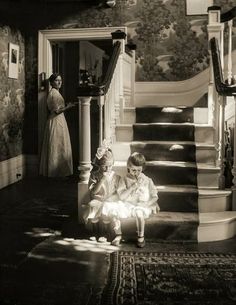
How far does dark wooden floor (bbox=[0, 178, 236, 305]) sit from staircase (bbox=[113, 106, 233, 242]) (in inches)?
5.8

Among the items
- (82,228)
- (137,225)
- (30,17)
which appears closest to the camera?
(137,225)

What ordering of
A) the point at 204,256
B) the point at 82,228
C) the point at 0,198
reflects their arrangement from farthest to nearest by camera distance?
1. the point at 0,198
2. the point at 82,228
3. the point at 204,256

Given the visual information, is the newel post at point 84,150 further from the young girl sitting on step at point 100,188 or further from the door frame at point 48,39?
the door frame at point 48,39

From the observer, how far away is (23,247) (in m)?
3.61

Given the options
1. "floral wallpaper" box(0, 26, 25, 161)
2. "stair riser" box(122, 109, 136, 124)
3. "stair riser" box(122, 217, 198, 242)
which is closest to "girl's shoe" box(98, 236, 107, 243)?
"stair riser" box(122, 217, 198, 242)

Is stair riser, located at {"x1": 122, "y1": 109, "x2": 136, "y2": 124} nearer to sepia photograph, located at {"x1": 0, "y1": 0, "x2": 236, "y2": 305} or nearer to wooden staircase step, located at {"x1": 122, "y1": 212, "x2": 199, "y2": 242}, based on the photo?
sepia photograph, located at {"x1": 0, "y1": 0, "x2": 236, "y2": 305}

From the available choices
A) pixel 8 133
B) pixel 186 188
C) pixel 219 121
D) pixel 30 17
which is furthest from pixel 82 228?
pixel 30 17

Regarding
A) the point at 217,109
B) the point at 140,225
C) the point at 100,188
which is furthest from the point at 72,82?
the point at 140,225

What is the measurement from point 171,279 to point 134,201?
962mm

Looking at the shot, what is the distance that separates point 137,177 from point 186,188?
0.71 metres

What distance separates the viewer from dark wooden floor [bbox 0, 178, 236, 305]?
271 centimetres

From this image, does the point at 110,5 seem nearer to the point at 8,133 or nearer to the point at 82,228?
the point at 8,133

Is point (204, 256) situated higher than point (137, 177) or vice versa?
point (137, 177)

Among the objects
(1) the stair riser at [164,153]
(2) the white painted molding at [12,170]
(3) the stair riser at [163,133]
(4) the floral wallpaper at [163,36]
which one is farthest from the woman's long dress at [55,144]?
(1) the stair riser at [164,153]
